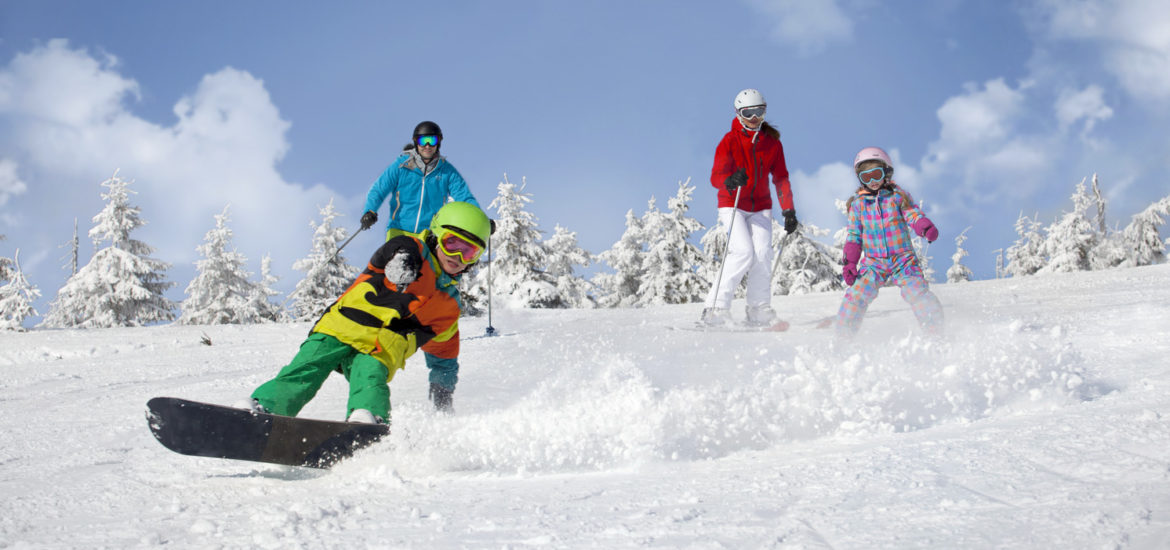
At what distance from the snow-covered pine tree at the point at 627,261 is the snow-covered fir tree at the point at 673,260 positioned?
1.95 m

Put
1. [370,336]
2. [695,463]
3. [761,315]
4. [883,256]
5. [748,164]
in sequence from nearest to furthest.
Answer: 1. [695,463]
2. [370,336]
3. [883,256]
4. [761,315]
5. [748,164]

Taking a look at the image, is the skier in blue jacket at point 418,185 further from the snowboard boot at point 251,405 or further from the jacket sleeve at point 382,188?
the snowboard boot at point 251,405

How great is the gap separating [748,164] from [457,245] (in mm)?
4436

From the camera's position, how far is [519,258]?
2645 cm

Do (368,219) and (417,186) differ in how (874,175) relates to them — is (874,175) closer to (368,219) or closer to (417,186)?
(417,186)

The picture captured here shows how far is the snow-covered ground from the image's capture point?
1730 mm

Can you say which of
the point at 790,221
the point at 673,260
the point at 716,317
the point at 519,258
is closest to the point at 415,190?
the point at 716,317

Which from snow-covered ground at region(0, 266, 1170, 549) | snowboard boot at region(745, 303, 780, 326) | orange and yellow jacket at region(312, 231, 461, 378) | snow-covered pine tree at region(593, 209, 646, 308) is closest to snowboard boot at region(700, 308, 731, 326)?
snowboard boot at region(745, 303, 780, 326)

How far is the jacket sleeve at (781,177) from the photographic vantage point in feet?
24.4

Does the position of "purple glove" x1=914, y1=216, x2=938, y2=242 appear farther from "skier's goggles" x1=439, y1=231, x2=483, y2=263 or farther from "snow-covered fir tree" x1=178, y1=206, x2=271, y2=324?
"snow-covered fir tree" x1=178, y1=206, x2=271, y2=324

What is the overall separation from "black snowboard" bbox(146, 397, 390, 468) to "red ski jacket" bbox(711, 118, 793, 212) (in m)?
5.21

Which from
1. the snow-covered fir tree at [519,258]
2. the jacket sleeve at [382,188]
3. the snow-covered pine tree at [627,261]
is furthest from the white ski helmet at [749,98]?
the snow-covered pine tree at [627,261]

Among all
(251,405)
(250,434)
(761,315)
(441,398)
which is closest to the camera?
(250,434)

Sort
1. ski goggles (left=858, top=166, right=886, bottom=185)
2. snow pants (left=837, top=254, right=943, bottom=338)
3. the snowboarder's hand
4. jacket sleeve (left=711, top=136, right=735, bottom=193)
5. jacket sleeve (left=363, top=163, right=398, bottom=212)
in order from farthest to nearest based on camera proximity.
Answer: jacket sleeve (left=711, top=136, right=735, bottom=193) < jacket sleeve (left=363, top=163, right=398, bottom=212) < ski goggles (left=858, top=166, right=886, bottom=185) < snow pants (left=837, top=254, right=943, bottom=338) < the snowboarder's hand
